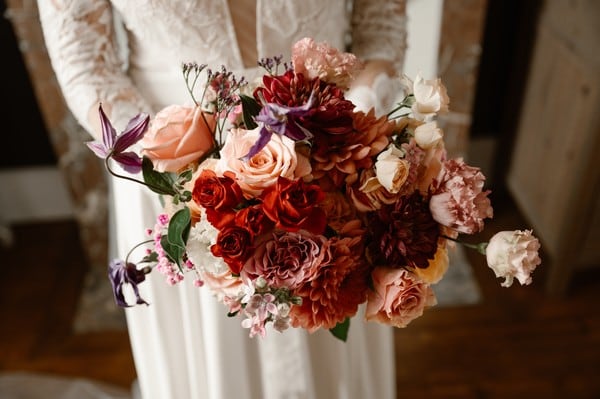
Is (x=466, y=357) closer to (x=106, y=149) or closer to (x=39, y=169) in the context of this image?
(x=106, y=149)

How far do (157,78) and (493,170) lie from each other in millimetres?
1673

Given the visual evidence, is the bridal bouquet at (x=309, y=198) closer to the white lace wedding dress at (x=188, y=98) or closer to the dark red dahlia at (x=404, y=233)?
the dark red dahlia at (x=404, y=233)

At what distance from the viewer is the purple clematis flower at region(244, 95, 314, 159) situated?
1.90 ft

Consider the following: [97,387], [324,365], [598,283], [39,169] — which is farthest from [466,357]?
[39,169]

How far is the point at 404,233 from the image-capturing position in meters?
0.62

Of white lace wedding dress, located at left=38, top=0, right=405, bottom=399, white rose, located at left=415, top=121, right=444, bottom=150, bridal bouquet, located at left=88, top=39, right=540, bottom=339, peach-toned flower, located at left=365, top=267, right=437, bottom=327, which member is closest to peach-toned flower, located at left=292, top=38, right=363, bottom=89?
bridal bouquet, located at left=88, top=39, right=540, bottom=339

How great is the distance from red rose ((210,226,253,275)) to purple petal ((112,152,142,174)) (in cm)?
14

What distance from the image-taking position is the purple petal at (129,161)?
0.64m

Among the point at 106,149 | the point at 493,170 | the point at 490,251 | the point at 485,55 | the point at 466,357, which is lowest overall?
the point at 466,357

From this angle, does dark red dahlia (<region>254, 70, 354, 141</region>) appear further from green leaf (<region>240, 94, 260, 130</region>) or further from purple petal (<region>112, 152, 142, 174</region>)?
purple petal (<region>112, 152, 142, 174</region>)

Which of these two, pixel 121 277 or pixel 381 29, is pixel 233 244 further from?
pixel 381 29

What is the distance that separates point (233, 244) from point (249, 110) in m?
0.16

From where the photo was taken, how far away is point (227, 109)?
0.68 meters

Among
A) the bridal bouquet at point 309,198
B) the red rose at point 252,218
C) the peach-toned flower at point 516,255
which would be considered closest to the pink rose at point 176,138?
the bridal bouquet at point 309,198
